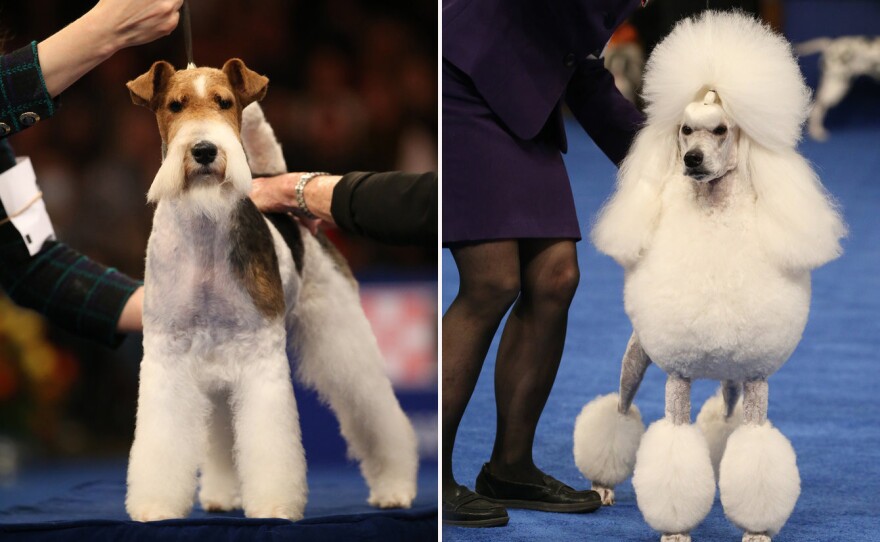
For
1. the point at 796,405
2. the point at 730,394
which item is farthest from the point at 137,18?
the point at 796,405

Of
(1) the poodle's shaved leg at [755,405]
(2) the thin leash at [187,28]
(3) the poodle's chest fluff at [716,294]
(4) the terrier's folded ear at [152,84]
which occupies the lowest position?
(1) the poodle's shaved leg at [755,405]

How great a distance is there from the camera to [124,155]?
7.32 ft

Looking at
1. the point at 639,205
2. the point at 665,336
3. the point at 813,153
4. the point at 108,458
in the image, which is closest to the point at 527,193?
the point at 639,205

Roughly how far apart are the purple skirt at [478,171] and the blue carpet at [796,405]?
50 centimetres

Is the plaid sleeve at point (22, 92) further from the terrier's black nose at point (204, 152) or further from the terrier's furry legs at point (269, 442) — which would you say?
the terrier's furry legs at point (269, 442)

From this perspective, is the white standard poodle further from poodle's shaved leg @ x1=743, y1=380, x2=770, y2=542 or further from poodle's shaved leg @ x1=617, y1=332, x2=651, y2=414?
poodle's shaved leg @ x1=617, y1=332, x2=651, y2=414

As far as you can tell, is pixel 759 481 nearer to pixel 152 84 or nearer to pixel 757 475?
pixel 757 475

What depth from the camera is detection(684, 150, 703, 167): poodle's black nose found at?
98.8 inches

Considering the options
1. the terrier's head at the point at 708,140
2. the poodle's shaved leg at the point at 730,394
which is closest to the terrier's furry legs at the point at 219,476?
the terrier's head at the point at 708,140

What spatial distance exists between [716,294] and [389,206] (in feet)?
2.70

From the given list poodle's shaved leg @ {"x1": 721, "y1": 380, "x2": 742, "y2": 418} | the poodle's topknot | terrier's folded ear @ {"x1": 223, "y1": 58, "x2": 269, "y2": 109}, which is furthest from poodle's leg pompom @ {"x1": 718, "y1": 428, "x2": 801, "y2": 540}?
terrier's folded ear @ {"x1": 223, "y1": 58, "x2": 269, "y2": 109}

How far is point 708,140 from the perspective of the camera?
8.34 ft

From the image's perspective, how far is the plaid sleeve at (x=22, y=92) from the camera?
208 centimetres

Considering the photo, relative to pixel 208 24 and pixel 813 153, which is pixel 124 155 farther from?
pixel 813 153
